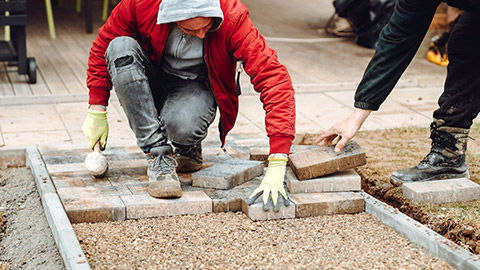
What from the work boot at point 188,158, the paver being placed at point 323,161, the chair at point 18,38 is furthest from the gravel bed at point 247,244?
the chair at point 18,38

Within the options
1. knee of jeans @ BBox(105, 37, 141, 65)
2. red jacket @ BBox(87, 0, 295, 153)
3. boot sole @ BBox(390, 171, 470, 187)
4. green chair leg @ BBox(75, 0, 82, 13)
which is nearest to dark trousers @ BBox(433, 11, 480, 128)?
boot sole @ BBox(390, 171, 470, 187)

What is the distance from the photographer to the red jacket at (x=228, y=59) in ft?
9.40

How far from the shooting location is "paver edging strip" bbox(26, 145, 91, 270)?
2348 millimetres

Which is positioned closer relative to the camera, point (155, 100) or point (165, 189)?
point (165, 189)

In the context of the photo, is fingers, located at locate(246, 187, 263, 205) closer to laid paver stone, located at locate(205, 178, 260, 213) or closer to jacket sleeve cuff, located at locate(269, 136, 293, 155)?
laid paver stone, located at locate(205, 178, 260, 213)

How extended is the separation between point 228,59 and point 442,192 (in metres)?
1.25

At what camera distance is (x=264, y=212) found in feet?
9.59

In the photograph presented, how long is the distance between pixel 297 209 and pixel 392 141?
1.55 metres

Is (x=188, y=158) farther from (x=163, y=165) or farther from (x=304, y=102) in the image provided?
(x=304, y=102)

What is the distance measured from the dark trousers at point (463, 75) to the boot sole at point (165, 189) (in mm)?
1525

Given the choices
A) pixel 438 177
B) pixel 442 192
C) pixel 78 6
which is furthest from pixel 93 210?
pixel 78 6

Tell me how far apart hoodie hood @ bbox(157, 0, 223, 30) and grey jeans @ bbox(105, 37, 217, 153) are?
1.20 feet

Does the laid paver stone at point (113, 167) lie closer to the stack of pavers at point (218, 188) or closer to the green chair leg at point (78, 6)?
the stack of pavers at point (218, 188)

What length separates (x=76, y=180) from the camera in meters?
3.22
